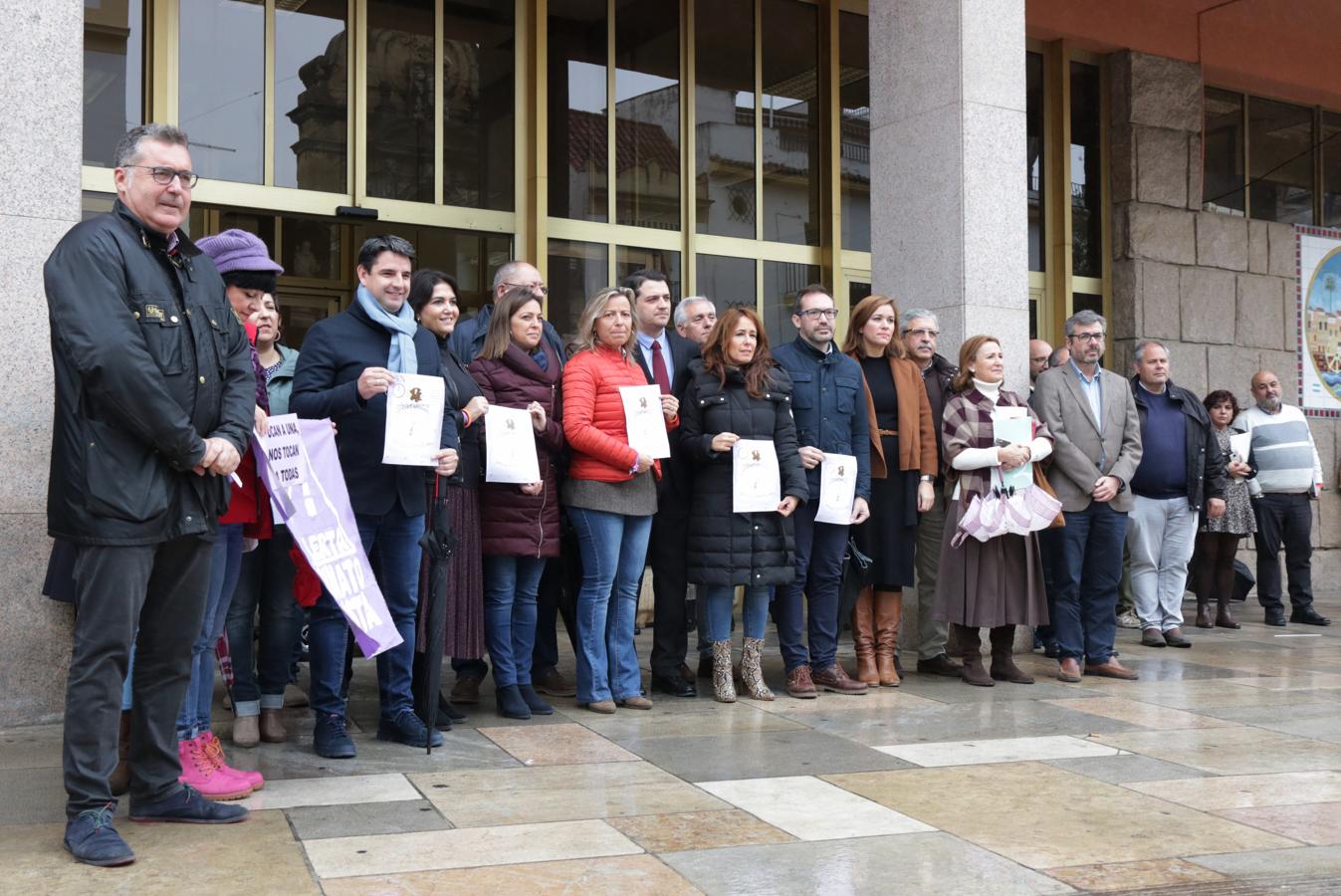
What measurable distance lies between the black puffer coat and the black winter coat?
9.41 ft

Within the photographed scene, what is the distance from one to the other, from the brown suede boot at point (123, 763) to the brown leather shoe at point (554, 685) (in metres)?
2.52

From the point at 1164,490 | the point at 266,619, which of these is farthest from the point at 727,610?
the point at 1164,490

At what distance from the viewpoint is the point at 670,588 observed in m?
6.96

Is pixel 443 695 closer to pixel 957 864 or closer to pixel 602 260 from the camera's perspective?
pixel 957 864

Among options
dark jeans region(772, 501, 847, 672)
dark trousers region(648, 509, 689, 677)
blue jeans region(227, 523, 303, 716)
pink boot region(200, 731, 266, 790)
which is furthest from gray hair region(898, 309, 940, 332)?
pink boot region(200, 731, 266, 790)

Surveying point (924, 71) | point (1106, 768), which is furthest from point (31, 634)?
point (924, 71)

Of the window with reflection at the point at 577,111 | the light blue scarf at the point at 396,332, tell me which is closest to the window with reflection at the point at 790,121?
the window with reflection at the point at 577,111

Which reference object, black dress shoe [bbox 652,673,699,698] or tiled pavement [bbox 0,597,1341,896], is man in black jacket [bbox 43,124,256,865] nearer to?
tiled pavement [bbox 0,597,1341,896]

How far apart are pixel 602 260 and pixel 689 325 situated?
310 cm

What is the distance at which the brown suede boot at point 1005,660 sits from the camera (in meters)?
7.62

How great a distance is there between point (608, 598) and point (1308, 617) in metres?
6.97

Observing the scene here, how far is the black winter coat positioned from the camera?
403 centimetres

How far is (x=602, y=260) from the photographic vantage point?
35.1 ft

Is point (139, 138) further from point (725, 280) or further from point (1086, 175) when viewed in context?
point (1086, 175)
